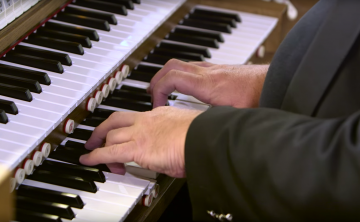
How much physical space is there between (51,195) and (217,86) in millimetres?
655

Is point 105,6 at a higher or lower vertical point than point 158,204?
higher

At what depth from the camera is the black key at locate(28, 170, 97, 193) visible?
4.82 ft

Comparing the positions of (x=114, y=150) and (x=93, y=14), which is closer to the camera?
(x=114, y=150)

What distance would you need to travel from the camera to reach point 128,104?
185cm

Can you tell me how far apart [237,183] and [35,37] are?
0.98m

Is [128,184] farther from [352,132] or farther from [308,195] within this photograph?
[352,132]

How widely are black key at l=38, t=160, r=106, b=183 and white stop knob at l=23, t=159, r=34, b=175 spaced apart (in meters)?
0.05

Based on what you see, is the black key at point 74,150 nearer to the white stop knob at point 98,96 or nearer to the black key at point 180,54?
the white stop knob at point 98,96

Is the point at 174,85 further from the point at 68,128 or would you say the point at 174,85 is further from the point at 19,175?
the point at 19,175

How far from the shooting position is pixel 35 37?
1880 millimetres

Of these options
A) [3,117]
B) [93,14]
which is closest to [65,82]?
[3,117]

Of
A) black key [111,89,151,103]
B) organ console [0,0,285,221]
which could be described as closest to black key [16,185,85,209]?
organ console [0,0,285,221]

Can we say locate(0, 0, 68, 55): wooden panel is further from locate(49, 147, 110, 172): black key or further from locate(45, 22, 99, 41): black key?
locate(49, 147, 110, 172): black key

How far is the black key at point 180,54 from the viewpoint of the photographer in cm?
215
